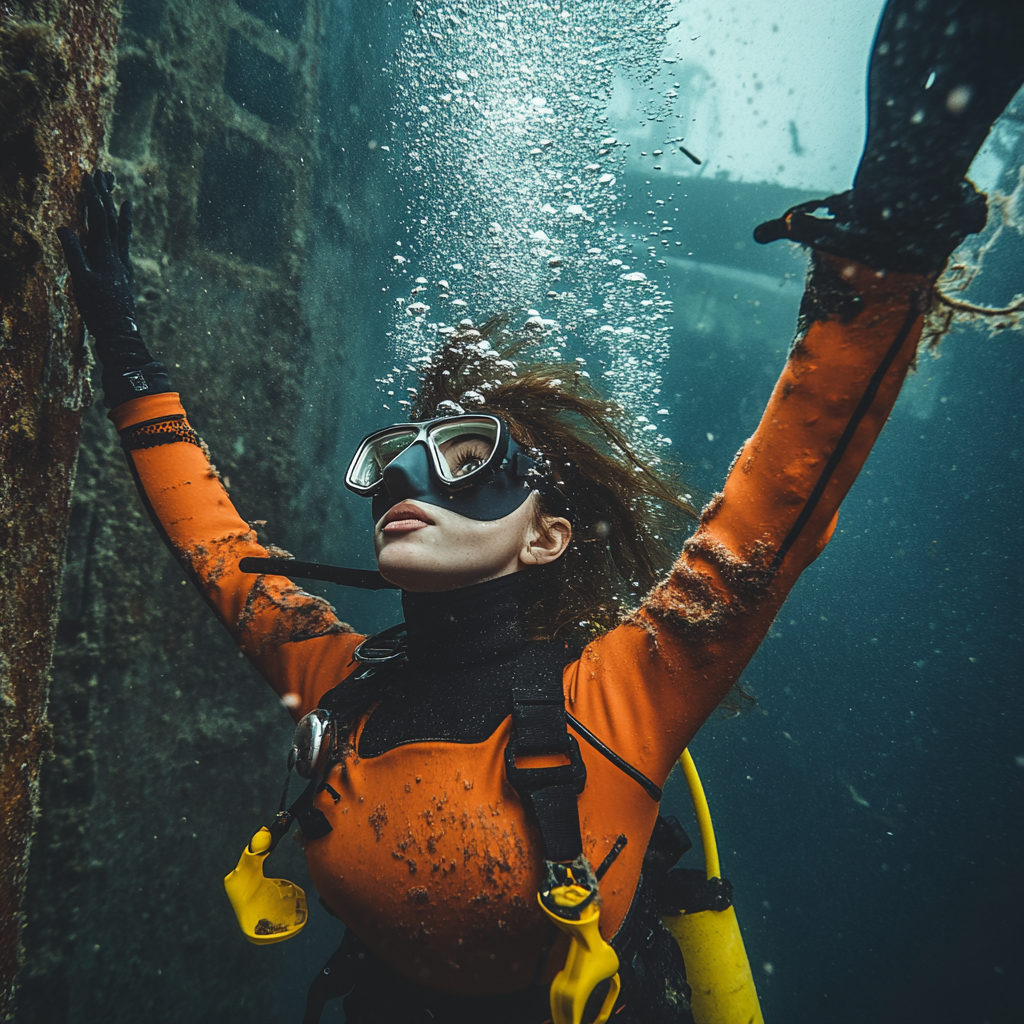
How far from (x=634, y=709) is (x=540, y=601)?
2.92 feet

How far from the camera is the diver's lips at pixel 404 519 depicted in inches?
58.1

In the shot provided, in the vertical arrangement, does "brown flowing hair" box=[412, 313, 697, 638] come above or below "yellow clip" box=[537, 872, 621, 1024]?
above

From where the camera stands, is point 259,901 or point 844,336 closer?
point 844,336

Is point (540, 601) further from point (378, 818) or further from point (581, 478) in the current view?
point (378, 818)

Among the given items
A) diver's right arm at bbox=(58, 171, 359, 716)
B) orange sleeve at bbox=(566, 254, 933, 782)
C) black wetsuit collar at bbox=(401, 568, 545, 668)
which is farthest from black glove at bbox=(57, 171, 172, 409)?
orange sleeve at bbox=(566, 254, 933, 782)

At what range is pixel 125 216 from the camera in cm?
176

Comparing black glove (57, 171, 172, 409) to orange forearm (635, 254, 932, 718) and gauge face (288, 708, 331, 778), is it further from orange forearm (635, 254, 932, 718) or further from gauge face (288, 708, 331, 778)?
orange forearm (635, 254, 932, 718)

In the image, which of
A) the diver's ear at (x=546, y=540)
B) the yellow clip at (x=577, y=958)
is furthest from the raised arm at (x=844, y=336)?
the diver's ear at (x=546, y=540)

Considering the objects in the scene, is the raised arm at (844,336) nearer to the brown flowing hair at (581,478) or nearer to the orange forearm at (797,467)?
the orange forearm at (797,467)

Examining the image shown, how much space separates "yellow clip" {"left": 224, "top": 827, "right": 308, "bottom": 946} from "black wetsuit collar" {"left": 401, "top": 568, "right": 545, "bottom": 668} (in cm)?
67

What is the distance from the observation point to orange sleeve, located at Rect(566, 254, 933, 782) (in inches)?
32.9

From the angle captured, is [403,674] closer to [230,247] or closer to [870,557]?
[230,247]

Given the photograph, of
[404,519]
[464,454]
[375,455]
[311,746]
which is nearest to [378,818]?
[311,746]

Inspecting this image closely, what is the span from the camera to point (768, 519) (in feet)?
3.22
